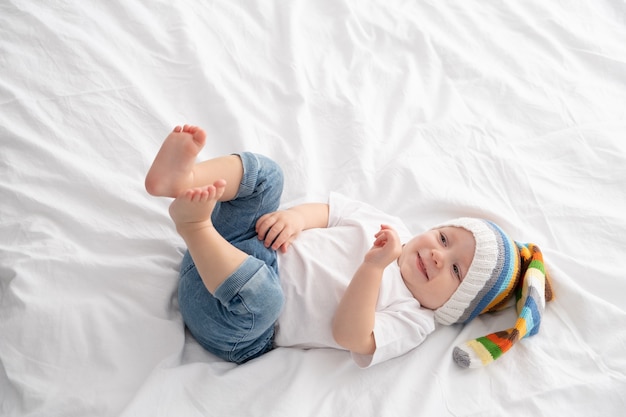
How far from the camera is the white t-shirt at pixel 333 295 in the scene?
102cm

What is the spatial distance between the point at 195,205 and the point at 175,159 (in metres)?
0.08

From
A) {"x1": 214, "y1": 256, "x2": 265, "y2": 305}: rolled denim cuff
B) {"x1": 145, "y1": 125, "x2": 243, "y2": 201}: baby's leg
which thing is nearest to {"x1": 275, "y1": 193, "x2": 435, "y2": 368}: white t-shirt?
{"x1": 214, "y1": 256, "x2": 265, "y2": 305}: rolled denim cuff

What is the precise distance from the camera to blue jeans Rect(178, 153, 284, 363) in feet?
3.05

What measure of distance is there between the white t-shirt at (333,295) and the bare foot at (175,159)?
0.98 ft

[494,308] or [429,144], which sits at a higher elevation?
[429,144]

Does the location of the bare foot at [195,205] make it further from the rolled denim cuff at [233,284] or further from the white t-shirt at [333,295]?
the white t-shirt at [333,295]

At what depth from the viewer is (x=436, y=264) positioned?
108 centimetres

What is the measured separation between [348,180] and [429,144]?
225 millimetres

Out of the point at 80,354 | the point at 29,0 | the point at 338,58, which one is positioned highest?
the point at 29,0

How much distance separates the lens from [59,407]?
866 mm

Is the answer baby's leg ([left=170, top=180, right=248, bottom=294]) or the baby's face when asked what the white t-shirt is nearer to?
the baby's face

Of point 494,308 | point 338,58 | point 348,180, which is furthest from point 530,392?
point 338,58

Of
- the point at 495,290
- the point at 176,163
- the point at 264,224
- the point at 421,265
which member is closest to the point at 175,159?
the point at 176,163

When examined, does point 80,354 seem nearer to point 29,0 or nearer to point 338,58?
point 29,0
